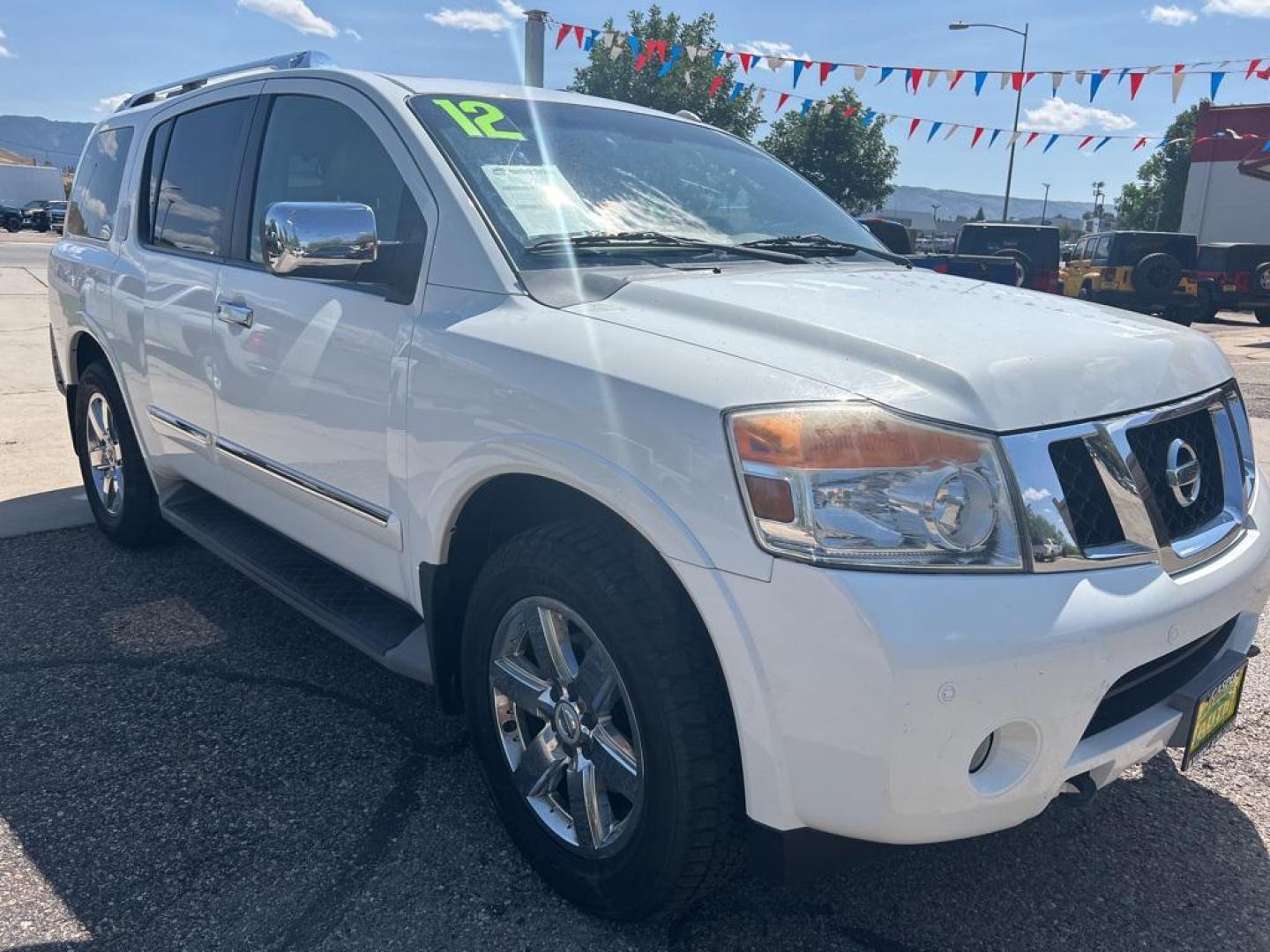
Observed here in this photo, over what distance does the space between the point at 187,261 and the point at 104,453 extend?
1500mm

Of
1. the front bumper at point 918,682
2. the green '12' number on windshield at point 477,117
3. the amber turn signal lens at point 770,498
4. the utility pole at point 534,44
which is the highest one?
the utility pole at point 534,44

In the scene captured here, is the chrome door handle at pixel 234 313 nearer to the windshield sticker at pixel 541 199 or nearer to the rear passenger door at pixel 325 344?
the rear passenger door at pixel 325 344

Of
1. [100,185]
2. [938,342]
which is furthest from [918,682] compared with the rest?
[100,185]

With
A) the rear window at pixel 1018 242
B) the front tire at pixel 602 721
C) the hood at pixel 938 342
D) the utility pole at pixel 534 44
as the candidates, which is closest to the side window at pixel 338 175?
the hood at pixel 938 342

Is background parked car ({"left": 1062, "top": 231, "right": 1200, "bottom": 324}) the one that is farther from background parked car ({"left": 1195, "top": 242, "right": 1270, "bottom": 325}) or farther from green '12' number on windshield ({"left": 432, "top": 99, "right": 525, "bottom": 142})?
green '12' number on windshield ({"left": 432, "top": 99, "right": 525, "bottom": 142})

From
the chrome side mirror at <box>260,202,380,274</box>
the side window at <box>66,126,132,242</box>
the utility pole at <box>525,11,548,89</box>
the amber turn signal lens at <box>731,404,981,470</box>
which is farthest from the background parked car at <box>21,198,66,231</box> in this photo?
the amber turn signal lens at <box>731,404,981,470</box>

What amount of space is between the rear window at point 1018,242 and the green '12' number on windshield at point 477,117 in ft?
54.5

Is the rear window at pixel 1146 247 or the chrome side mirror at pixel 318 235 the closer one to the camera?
the chrome side mirror at pixel 318 235

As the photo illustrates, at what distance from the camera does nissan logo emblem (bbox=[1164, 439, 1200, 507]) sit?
2.05m

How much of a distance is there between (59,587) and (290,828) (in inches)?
88.8

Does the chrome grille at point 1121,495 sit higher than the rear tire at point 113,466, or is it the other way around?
the chrome grille at point 1121,495

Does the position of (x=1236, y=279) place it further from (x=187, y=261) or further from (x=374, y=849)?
(x=374, y=849)

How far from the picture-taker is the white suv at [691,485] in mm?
1712

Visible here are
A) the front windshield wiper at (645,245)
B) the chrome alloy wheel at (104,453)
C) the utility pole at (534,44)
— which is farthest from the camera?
the utility pole at (534,44)
